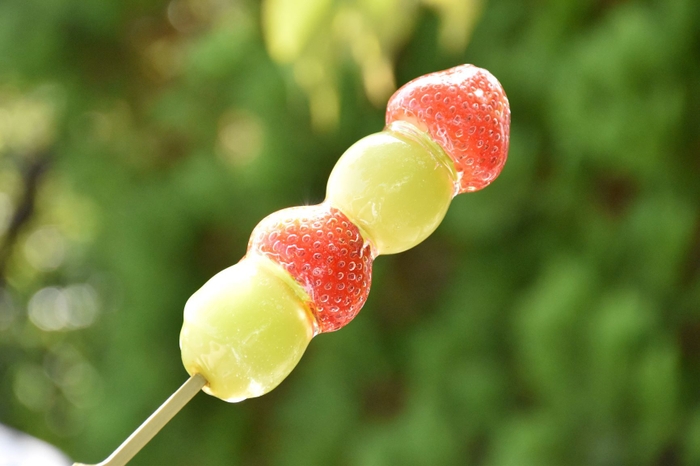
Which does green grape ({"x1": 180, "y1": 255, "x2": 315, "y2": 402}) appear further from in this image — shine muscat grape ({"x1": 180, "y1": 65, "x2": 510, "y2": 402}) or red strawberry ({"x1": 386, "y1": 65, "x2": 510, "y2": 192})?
red strawberry ({"x1": 386, "y1": 65, "x2": 510, "y2": 192})

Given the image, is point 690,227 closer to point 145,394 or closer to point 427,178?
point 427,178

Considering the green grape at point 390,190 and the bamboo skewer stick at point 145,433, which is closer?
the bamboo skewer stick at point 145,433

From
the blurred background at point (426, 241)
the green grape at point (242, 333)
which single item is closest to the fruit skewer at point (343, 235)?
the green grape at point (242, 333)

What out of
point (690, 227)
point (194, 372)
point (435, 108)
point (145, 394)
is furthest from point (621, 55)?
point (145, 394)

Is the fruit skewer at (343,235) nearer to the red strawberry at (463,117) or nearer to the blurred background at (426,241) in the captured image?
the red strawberry at (463,117)

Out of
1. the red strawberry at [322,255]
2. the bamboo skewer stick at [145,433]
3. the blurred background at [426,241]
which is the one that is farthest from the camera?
the blurred background at [426,241]

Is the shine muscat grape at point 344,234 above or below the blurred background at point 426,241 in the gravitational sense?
above

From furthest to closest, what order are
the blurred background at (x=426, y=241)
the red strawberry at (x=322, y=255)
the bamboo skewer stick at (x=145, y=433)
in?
the blurred background at (x=426, y=241) → the red strawberry at (x=322, y=255) → the bamboo skewer stick at (x=145, y=433)
